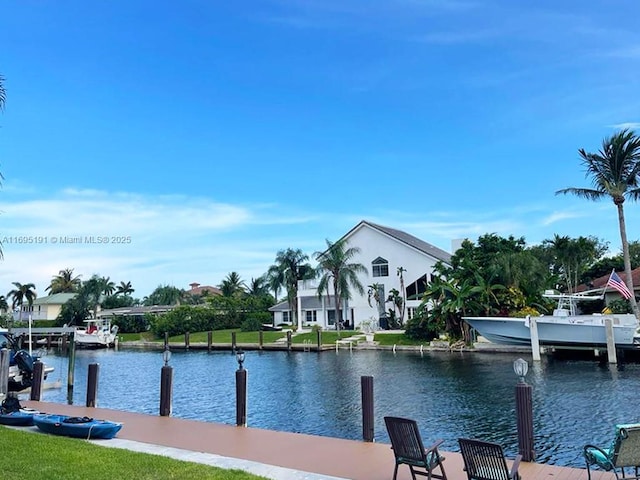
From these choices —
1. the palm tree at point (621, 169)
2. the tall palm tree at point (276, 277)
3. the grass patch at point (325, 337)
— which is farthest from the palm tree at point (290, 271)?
the palm tree at point (621, 169)

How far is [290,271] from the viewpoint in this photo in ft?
180

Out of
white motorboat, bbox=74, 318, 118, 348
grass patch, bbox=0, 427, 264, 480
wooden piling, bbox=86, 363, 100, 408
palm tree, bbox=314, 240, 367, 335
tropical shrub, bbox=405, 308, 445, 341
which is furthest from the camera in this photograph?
white motorboat, bbox=74, 318, 118, 348

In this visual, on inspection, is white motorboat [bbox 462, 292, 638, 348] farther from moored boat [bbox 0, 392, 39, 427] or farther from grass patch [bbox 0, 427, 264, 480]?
grass patch [bbox 0, 427, 264, 480]

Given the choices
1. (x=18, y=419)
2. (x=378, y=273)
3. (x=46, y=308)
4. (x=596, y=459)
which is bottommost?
(x=18, y=419)

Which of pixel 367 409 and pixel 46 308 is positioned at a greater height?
pixel 46 308

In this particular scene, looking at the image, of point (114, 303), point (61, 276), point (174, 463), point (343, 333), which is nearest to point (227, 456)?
point (174, 463)

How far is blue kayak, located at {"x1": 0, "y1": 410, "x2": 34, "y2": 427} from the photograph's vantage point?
1077 centimetres

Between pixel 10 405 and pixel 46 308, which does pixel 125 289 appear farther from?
pixel 10 405

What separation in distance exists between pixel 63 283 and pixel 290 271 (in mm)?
61348

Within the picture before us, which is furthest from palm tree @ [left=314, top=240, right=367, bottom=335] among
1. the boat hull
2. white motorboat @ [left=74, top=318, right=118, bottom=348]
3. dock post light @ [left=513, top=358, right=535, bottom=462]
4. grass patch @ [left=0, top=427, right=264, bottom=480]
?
grass patch @ [left=0, top=427, right=264, bottom=480]

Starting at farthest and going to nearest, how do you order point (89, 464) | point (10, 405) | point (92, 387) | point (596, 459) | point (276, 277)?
point (276, 277), point (92, 387), point (10, 405), point (89, 464), point (596, 459)

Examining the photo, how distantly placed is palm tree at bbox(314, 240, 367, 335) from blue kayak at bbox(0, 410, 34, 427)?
3891cm

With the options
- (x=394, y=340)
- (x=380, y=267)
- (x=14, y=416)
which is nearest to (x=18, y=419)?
(x=14, y=416)

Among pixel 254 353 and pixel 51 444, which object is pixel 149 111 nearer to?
pixel 51 444
